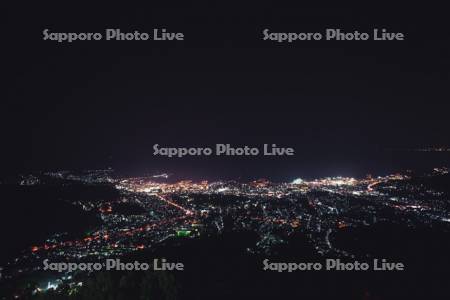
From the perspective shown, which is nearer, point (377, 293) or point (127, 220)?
point (377, 293)

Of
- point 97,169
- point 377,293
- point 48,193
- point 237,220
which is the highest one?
point 97,169

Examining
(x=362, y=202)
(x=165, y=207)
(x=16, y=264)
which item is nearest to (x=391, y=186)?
(x=362, y=202)

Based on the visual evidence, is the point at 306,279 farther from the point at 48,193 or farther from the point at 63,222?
the point at 48,193

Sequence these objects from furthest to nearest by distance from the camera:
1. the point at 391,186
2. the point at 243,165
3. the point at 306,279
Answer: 1. the point at 243,165
2. the point at 391,186
3. the point at 306,279

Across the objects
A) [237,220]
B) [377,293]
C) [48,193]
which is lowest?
[377,293]

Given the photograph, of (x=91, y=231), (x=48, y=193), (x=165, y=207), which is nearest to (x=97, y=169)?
(x=48, y=193)

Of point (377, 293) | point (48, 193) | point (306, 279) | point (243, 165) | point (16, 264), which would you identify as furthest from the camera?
point (243, 165)

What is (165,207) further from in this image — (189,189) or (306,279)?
(306,279)

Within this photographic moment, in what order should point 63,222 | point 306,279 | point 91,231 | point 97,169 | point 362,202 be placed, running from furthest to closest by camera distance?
1. point 97,169
2. point 362,202
3. point 63,222
4. point 91,231
5. point 306,279

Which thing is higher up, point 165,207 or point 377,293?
point 165,207
